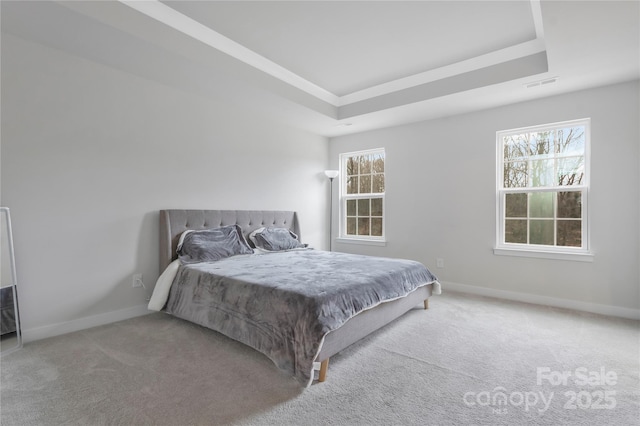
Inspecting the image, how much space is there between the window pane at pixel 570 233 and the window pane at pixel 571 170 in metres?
0.45

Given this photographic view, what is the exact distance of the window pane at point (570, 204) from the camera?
11.4ft

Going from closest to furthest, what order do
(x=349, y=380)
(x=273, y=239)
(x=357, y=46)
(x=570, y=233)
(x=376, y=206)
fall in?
(x=349, y=380) < (x=357, y=46) < (x=570, y=233) < (x=273, y=239) < (x=376, y=206)

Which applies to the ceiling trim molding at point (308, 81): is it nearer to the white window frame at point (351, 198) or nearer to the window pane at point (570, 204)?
the white window frame at point (351, 198)

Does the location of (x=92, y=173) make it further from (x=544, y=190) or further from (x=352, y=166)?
(x=544, y=190)

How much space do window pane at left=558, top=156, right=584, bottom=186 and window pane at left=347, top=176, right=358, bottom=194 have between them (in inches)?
110

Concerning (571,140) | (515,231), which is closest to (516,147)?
(571,140)

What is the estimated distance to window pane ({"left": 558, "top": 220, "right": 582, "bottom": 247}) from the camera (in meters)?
3.48

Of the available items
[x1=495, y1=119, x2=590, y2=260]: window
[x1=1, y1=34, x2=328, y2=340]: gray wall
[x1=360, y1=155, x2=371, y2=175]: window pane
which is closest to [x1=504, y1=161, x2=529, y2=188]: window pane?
[x1=495, y1=119, x2=590, y2=260]: window

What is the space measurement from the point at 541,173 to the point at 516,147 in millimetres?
431

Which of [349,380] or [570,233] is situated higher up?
[570,233]

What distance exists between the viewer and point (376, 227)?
16.7 feet

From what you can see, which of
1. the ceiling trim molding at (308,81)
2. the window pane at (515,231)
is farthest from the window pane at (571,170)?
the ceiling trim molding at (308,81)

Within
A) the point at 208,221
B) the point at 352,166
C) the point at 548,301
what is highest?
the point at 352,166

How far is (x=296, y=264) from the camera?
123 inches
